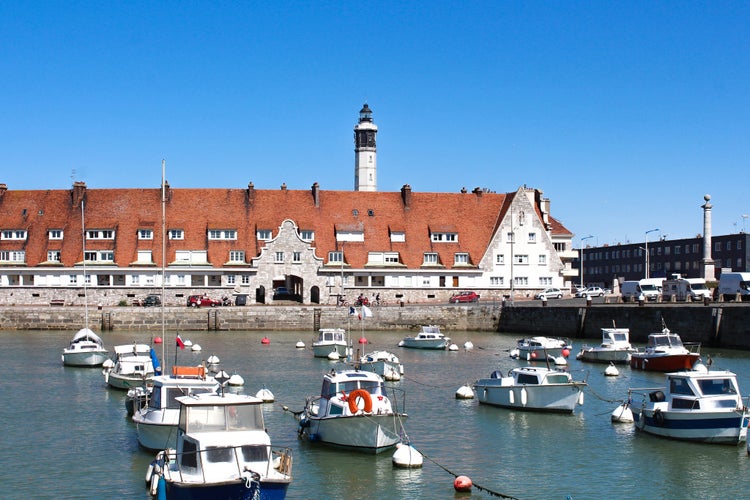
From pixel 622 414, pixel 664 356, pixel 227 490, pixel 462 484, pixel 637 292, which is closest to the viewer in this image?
pixel 227 490

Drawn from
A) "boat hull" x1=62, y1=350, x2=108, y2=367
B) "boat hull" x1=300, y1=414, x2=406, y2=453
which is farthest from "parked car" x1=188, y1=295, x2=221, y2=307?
"boat hull" x1=300, y1=414, x2=406, y2=453

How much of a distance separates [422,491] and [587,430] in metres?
11.6

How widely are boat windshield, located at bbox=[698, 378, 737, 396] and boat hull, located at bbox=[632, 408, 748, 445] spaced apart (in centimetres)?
107

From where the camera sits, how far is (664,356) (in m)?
53.4

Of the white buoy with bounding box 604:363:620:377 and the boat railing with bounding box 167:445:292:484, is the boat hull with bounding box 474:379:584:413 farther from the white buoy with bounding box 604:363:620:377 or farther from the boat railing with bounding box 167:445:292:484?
the boat railing with bounding box 167:445:292:484

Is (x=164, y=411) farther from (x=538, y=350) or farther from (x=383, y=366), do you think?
(x=538, y=350)

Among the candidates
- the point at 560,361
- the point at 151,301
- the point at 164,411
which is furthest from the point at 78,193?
the point at 164,411

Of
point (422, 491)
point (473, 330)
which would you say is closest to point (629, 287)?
point (473, 330)

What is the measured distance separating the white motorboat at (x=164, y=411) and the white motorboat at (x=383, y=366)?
55.1 feet

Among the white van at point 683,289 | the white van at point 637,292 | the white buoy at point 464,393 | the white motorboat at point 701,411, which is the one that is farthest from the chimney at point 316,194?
the white motorboat at point 701,411

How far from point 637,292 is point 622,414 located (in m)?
57.6

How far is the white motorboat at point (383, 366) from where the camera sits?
165 ft

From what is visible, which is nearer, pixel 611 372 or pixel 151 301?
pixel 611 372

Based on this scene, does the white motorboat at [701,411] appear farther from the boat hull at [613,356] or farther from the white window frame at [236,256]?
the white window frame at [236,256]
